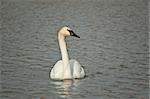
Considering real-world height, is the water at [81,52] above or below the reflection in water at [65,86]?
above

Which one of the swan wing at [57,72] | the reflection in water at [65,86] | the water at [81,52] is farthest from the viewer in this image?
the swan wing at [57,72]

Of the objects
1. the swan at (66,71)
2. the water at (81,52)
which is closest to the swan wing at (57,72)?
the swan at (66,71)

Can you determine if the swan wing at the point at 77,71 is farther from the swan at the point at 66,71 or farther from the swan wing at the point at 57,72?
the swan wing at the point at 57,72

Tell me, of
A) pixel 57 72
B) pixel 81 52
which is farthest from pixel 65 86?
pixel 81 52

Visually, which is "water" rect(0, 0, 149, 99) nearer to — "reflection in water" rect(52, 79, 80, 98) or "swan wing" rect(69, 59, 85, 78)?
"reflection in water" rect(52, 79, 80, 98)

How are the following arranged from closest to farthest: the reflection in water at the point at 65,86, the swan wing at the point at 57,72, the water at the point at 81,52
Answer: the reflection in water at the point at 65,86
the water at the point at 81,52
the swan wing at the point at 57,72

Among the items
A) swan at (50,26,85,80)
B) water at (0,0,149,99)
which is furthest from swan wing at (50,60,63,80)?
water at (0,0,149,99)

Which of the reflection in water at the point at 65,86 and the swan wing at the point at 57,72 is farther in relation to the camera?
the swan wing at the point at 57,72

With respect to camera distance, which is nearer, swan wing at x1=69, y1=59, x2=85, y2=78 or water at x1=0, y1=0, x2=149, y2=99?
water at x1=0, y1=0, x2=149, y2=99

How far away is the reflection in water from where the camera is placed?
1001 cm

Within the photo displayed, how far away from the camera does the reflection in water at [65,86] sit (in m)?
10.0

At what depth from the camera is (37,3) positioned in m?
31.2

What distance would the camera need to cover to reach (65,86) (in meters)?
11.0

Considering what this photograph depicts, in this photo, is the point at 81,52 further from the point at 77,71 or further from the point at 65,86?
the point at 65,86
